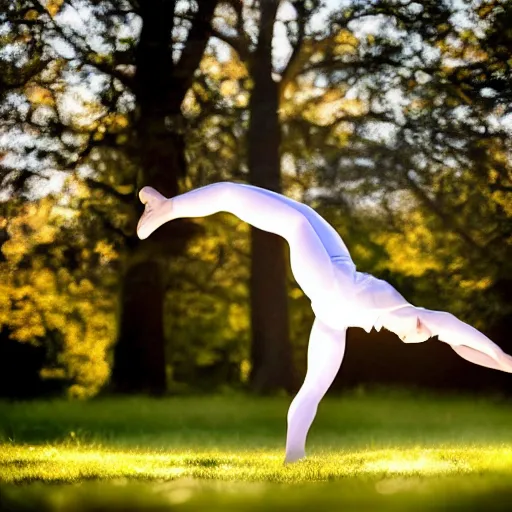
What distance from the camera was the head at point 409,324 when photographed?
593 centimetres

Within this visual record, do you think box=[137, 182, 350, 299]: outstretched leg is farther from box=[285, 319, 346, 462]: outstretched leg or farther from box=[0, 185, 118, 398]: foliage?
box=[0, 185, 118, 398]: foliage

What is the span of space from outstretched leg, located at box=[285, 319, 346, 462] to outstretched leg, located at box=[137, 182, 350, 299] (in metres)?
0.35

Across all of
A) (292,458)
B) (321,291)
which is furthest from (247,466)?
(321,291)

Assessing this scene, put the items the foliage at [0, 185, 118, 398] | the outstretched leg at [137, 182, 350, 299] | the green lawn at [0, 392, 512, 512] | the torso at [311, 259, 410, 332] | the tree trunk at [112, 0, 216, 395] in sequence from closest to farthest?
the green lawn at [0, 392, 512, 512], the torso at [311, 259, 410, 332], the outstretched leg at [137, 182, 350, 299], the tree trunk at [112, 0, 216, 395], the foliage at [0, 185, 118, 398]

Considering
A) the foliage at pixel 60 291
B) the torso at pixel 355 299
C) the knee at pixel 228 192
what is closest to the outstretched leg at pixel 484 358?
the torso at pixel 355 299

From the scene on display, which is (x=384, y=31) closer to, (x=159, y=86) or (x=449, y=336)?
(x=159, y=86)

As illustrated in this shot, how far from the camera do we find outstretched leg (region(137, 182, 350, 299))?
6.33 meters

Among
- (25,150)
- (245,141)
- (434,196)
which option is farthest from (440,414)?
(25,150)

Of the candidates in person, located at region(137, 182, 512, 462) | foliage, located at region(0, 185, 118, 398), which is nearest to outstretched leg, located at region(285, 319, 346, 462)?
person, located at region(137, 182, 512, 462)

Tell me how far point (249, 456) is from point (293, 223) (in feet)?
8.18

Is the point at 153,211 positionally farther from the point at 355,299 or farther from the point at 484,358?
the point at 484,358

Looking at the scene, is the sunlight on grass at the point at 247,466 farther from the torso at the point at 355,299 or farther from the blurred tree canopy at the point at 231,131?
the blurred tree canopy at the point at 231,131

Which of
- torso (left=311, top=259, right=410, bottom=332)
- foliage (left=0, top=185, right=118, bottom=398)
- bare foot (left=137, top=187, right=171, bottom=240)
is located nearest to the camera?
torso (left=311, top=259, right=410, bottom=332)

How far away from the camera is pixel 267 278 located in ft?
48.0
